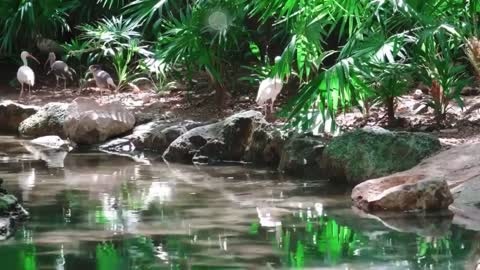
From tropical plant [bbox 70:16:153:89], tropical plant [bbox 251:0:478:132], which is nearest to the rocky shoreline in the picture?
tropical plant [bbox 251:0:478:132]

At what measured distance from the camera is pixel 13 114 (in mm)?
10758

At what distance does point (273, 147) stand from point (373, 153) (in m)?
1.33

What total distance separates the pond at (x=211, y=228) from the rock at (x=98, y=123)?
6.29 ft

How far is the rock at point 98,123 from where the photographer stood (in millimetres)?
9469

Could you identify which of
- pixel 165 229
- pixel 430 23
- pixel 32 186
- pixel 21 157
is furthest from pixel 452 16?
pixel 21 157

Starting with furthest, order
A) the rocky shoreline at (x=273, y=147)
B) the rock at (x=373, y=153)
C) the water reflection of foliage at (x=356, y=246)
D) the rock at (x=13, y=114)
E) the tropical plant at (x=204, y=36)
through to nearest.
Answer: the rock at (x=13, y=114) → the tropical plant at (x=204, y=36) → the rock at (x=373, y=153) → the rocky shoreline at (x=273, y=147) → the water reflection of foliage at (x=356, y=246)

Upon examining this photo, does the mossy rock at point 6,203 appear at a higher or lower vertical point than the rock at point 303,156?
lower

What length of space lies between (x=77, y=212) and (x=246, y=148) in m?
2.81

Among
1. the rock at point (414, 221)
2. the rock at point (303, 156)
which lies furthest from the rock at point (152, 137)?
the rock at point (414, 221)

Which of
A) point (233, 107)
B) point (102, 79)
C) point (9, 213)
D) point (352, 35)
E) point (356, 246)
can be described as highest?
point (102, 79)

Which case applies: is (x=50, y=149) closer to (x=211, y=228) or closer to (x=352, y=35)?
(x=352, y=35)

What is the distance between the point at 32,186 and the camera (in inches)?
270

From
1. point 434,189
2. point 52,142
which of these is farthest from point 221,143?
point 434,189

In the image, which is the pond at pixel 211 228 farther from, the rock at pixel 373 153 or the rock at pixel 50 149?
the rock at pixel 50 149
